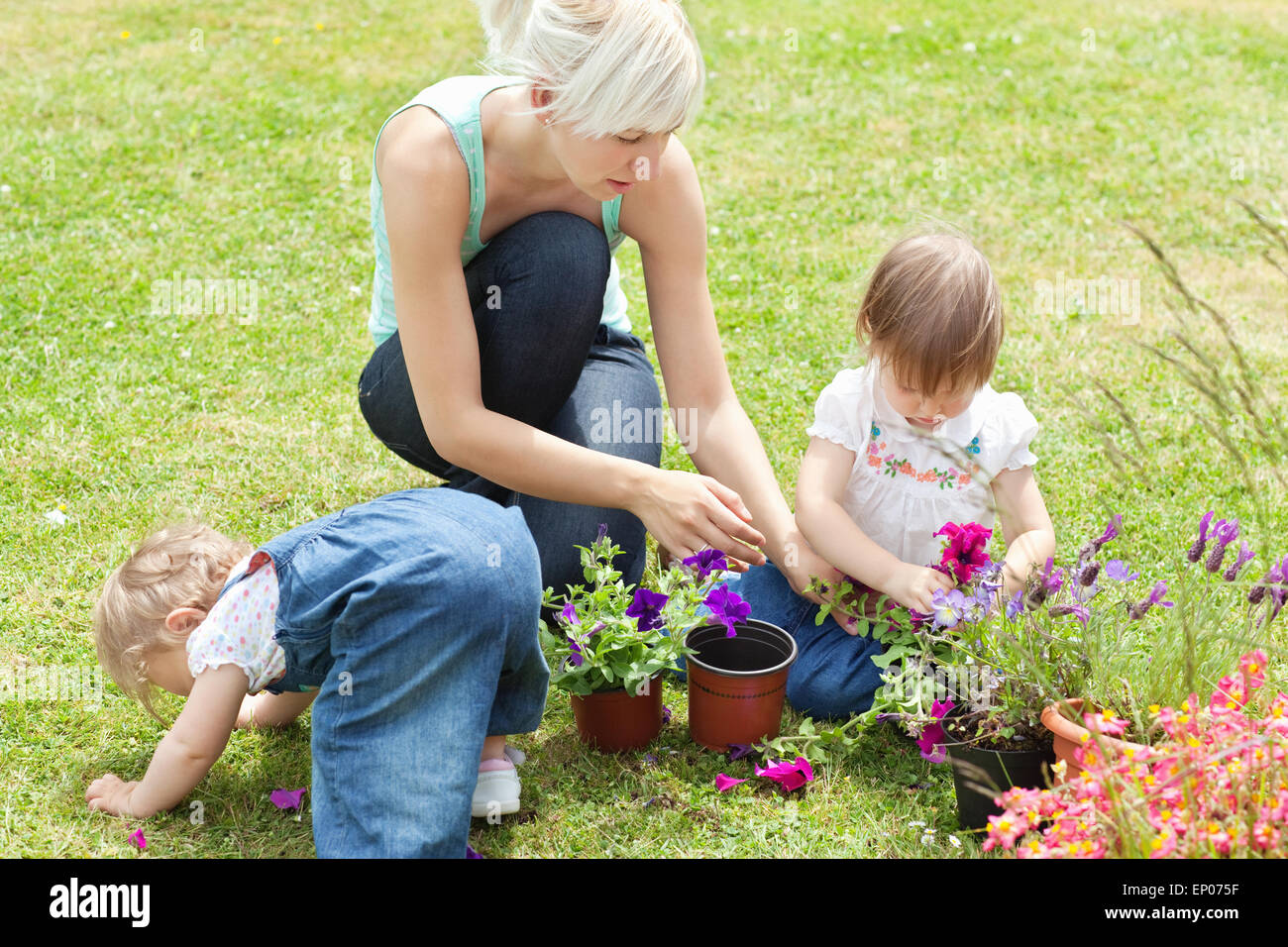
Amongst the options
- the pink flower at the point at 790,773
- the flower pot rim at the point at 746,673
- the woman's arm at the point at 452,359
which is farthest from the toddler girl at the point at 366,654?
the pink flower at the point at 790,773

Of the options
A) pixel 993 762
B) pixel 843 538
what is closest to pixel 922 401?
pixel 843 538

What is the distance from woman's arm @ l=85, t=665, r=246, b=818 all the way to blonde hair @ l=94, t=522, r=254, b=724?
0.47 feet

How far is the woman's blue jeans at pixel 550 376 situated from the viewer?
273 cm

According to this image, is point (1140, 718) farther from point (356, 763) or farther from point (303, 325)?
point (303, 325)

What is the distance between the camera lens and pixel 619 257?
17.6ft

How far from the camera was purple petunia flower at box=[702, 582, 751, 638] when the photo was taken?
253cm

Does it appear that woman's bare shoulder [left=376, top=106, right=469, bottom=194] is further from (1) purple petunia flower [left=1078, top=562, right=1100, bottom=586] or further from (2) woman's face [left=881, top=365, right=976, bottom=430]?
(1) purple petunia flower [left=1078, top=562, right=1100, bottom=586]

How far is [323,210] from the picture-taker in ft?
18.1

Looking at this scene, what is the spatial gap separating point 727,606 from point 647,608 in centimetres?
18

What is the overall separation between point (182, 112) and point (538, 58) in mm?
4832

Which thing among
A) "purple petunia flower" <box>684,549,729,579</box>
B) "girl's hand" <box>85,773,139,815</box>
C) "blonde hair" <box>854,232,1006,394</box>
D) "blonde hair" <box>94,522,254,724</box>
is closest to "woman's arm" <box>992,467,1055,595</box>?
"blonde hair" <box>854,232,1006,394</box>

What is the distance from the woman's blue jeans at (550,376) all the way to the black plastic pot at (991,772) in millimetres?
972

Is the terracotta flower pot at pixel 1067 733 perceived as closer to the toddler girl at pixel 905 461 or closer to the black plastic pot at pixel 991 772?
the black plastic pot at pixel 991 772
